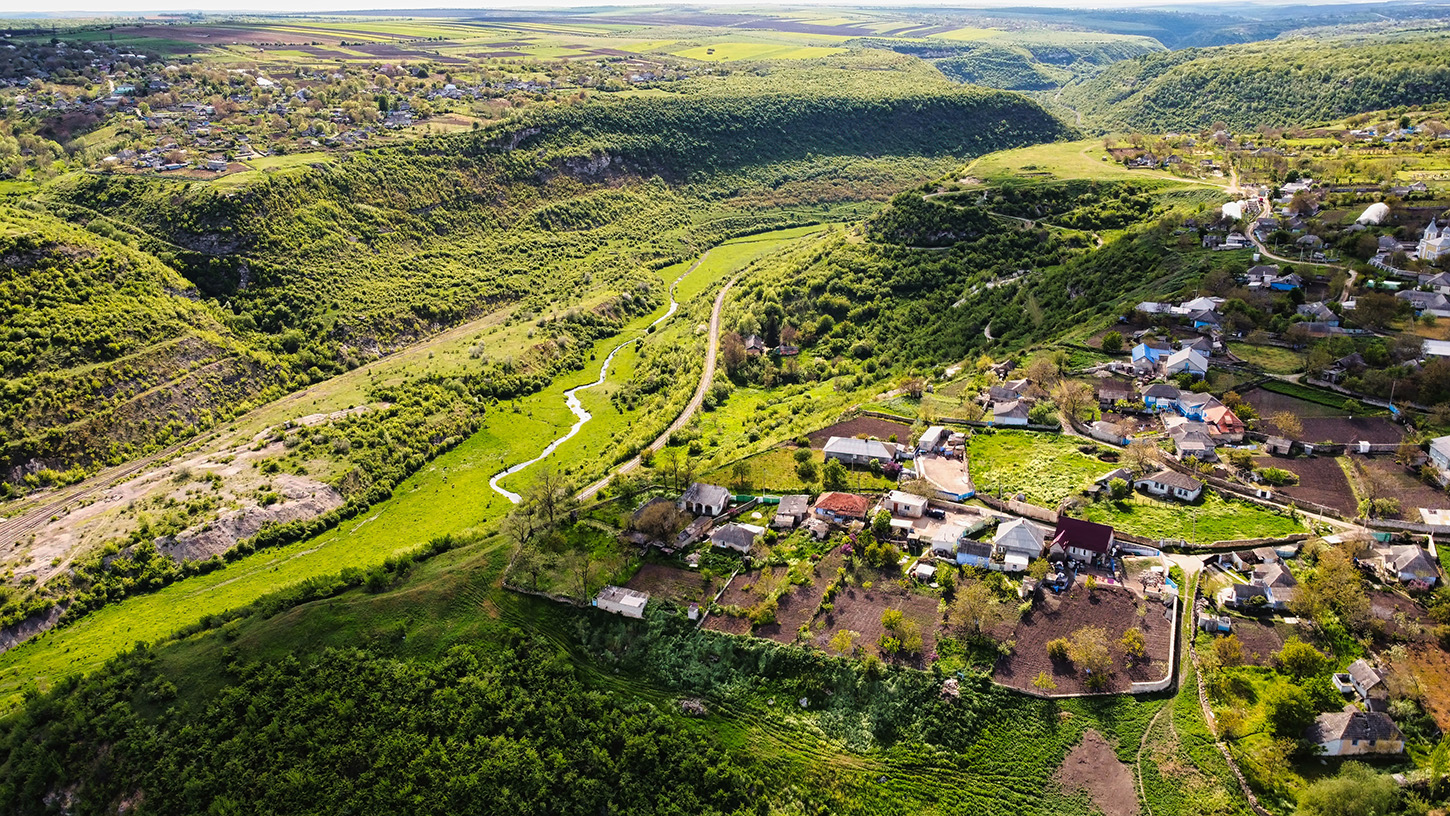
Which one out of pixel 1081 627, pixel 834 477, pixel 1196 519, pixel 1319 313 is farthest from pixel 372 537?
pixel 1319 313

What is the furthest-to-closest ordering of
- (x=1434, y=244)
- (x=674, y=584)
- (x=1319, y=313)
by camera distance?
(x=1434, y=244) < (x=1319, y=313) < (x=674, y=584)

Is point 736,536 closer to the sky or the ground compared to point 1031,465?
closer to the ground

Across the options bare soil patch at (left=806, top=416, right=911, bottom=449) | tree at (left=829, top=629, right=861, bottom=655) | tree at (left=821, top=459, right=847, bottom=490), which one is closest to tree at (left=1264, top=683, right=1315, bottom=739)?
tree at (left=829, top=629, right=861, bottom=655)

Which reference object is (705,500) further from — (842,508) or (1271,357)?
(1271,357)

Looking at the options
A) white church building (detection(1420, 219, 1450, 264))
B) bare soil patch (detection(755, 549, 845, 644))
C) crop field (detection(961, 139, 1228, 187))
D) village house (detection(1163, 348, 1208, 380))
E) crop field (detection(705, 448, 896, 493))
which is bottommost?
bare soil patch (detection(755, 549, 845, 644))

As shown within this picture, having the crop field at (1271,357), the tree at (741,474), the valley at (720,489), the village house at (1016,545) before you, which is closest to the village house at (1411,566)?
the valley at (720,489)

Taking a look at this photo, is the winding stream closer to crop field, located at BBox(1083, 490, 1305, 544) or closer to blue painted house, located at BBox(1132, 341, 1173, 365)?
crop field, located at BBox(1083, 490, 1305, 544)

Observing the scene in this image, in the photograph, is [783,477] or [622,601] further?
[783,477]
